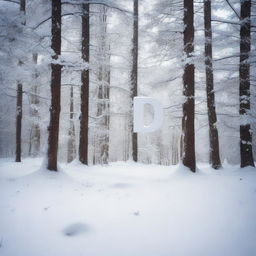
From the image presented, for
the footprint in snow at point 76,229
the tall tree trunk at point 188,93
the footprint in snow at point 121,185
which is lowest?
the footprint in snow at point 76,229

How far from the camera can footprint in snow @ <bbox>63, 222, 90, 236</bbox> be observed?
13.8ft

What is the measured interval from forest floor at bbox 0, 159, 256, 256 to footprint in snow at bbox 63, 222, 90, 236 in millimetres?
18

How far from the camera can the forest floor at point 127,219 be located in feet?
12.0

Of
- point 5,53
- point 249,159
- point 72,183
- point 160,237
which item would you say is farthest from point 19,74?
point 249,159

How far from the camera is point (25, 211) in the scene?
507 cm

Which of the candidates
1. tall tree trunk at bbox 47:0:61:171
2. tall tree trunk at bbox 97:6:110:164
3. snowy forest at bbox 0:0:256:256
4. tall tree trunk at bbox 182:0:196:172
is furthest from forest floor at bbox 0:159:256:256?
tall tree trunk at bbox 97:6:110:164

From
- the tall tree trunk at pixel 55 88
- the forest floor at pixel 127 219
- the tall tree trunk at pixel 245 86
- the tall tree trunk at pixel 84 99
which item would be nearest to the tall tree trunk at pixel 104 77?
the tall tree trunk at pixel 84 99

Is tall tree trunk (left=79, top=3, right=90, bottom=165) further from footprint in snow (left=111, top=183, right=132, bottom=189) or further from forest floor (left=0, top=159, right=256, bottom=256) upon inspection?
footprint in snow (left=111, top=183, right=132, bottom=189)

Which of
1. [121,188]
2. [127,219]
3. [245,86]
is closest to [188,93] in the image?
[245,86]

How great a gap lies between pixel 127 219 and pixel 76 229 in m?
1.07

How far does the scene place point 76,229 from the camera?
435 centimetres

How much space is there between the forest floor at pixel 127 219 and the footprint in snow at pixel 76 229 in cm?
2

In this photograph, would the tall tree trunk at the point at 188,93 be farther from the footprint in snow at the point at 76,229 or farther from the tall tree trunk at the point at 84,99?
the footprint in snow at the point at 76,229

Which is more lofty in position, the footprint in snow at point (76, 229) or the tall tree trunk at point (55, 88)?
the tall tree trunk at point (55, 88)
